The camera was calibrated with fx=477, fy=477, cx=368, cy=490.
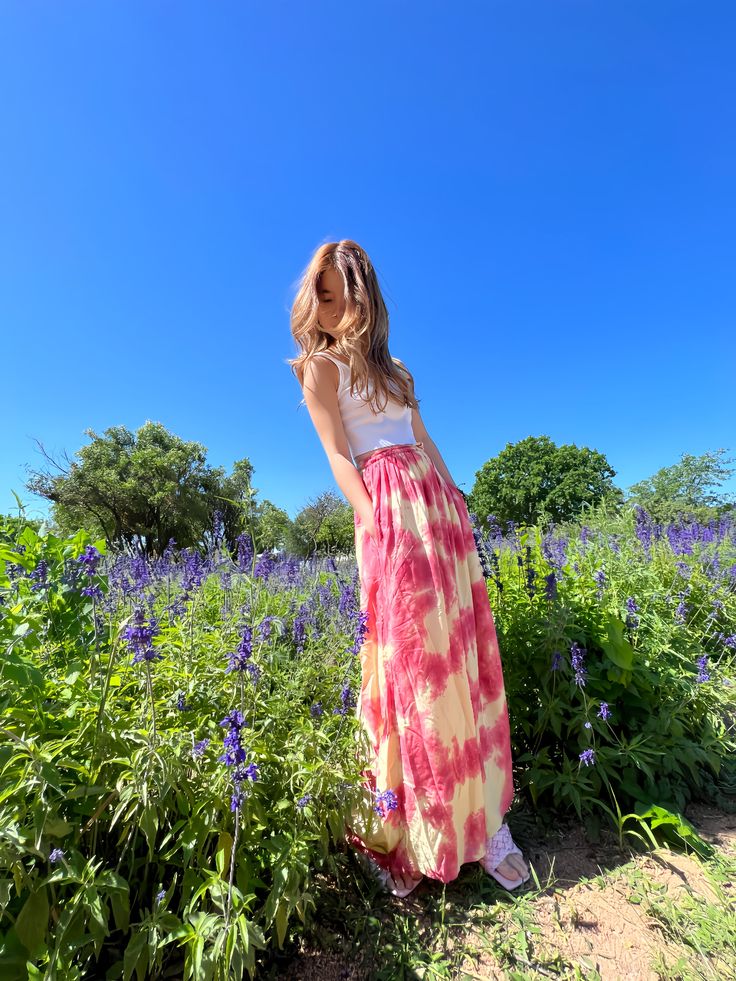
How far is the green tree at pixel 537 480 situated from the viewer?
93.6 ft

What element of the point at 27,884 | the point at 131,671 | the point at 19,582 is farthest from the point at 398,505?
the point at 27,884

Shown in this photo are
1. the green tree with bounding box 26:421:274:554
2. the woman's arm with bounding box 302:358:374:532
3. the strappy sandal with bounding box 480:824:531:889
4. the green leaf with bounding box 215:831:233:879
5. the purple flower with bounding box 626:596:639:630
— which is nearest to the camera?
the green leaf with bounding box 215:831:233:879

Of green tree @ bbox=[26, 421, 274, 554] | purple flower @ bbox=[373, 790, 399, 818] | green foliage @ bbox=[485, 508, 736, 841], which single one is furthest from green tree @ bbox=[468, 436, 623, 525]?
purple flower @ bbox=[373, 790, 399, 818]

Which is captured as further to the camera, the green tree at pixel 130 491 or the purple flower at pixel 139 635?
the green tree at pixel 130 491

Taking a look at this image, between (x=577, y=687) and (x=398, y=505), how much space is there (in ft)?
3.94

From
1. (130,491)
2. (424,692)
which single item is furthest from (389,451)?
(130,491)

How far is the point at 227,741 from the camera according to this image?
951mm

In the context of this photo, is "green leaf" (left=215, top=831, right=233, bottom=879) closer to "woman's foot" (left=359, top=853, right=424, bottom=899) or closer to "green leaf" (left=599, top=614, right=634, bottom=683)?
"woman's foot" (left=359, top=853, right=424, bottom=899)

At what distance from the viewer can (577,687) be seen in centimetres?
207

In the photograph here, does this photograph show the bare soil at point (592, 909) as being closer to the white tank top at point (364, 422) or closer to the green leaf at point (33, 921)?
the green leaf at point (33, 921)

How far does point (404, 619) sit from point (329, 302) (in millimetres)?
1336

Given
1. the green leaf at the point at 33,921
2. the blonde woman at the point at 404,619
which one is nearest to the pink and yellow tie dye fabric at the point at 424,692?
the blonde woman at the point at 404,619

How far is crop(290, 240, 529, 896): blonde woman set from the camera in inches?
60.4

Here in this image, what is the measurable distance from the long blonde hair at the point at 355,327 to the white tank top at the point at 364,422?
0.08 feet
